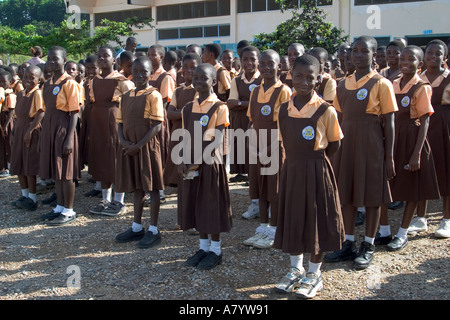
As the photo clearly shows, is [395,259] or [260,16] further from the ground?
[260,16]

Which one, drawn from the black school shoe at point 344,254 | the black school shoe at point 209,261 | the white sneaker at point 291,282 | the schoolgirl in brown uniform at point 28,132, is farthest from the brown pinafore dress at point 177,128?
the white sneaker at point 291,282

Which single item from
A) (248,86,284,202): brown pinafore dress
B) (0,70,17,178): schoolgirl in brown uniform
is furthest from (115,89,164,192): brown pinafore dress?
(0,70,17,178): schoolgirl in brown uniform

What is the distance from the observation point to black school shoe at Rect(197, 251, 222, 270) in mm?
4062

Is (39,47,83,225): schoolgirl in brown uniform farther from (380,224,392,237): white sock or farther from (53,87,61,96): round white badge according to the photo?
(380,224,392,237): white sock

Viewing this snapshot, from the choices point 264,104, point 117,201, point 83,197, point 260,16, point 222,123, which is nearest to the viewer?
point 222,123

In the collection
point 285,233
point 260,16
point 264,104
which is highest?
point 260,16

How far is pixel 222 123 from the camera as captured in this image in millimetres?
4078

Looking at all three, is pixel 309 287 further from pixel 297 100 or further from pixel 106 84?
pixel 106 84

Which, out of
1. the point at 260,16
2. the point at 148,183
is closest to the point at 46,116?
the point at 148,183

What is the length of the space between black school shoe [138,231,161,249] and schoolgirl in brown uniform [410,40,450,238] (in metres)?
2.48

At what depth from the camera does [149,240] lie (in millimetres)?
4652

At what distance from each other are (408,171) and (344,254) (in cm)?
100

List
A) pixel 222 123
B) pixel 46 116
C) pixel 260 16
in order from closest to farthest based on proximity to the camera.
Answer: pixel 222 123 < pixel 46 116 < pixel 260 16

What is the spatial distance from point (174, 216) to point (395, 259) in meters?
2.45
